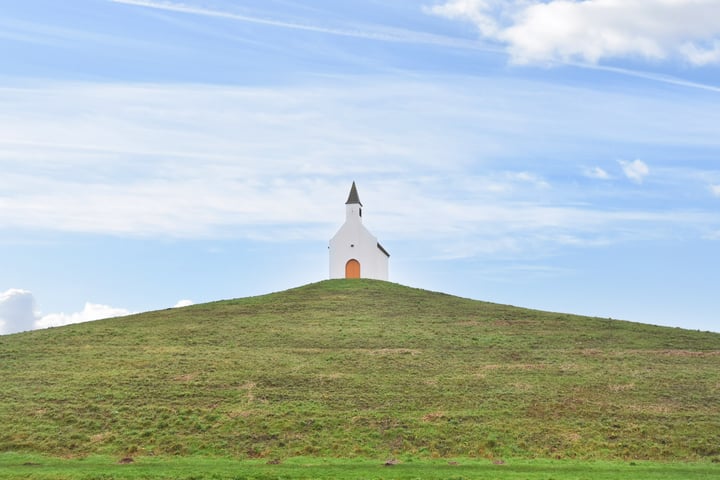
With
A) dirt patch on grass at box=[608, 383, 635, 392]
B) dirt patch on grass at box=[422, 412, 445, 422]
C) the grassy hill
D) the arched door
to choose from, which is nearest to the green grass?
the grassy hill

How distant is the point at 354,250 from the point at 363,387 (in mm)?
35416

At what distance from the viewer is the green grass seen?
26656 mm

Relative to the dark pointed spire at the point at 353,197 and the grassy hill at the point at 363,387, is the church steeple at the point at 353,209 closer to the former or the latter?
the dark pointed spire at the point at 353,197

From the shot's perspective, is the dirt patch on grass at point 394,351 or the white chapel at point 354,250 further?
the white chapel at point 354,250

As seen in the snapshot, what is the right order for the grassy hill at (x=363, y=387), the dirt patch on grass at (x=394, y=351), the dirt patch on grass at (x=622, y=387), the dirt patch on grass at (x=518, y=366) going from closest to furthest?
the grassy hill at (x=363, y=387) → the dirt patch on grass at (x=622, y=387) → the dirt patch on grass at (x=518, y=366) → the dirt patch on grass at (x=394, y=351)

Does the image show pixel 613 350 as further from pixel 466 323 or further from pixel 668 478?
pixel 668 478

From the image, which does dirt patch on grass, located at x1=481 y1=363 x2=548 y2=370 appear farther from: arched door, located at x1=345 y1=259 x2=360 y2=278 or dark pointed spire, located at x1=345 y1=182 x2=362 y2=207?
dark pointed spire, located at x1=345 y1=182 x2=362 y2=207

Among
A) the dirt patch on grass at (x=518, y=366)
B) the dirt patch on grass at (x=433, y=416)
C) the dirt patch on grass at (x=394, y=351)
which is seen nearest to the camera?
the dirt patch on grass at (x=433, y=416)

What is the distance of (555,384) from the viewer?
38438 mm

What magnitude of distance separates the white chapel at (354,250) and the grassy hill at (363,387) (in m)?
15.0

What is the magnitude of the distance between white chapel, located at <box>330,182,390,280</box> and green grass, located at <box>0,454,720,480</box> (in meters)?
44.4

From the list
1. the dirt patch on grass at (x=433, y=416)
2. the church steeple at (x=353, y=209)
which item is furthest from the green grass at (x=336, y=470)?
the church steeple at (x=353, y=209)

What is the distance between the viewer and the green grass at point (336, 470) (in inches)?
1049

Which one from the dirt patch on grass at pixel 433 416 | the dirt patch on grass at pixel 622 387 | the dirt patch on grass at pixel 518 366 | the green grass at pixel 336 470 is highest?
the dirt patch on grass at pixel 518 366
